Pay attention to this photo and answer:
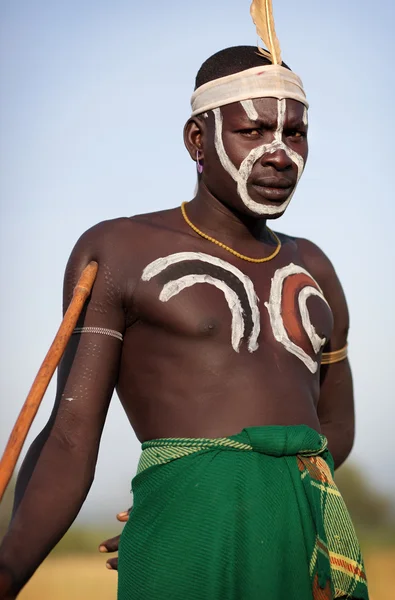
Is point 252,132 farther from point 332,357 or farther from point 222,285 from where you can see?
point 332,357

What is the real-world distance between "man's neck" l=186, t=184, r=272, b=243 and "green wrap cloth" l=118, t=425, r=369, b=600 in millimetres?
838

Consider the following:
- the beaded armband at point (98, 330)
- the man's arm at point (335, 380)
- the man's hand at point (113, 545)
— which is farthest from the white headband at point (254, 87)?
the man's hand at point (113, 545)

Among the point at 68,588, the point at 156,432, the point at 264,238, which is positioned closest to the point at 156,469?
the point at 156,432

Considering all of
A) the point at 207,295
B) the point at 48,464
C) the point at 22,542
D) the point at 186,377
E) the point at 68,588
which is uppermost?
the point at 207,295

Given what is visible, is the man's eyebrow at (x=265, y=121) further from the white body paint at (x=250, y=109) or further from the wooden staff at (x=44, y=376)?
the wooden staff at (x=44, y=376)

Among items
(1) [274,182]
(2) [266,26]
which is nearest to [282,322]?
(1) [274,182]

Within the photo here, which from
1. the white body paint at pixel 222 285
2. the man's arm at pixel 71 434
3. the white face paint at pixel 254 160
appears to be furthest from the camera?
the white face paint at pixel 254 160

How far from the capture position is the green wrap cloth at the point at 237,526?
349 cm

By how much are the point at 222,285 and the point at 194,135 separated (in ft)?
2.19

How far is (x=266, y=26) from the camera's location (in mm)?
4254

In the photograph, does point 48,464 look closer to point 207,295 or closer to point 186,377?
point 186,377

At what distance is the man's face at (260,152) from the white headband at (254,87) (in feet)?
0.09

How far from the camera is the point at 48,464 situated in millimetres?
3695

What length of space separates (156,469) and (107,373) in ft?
1.29
